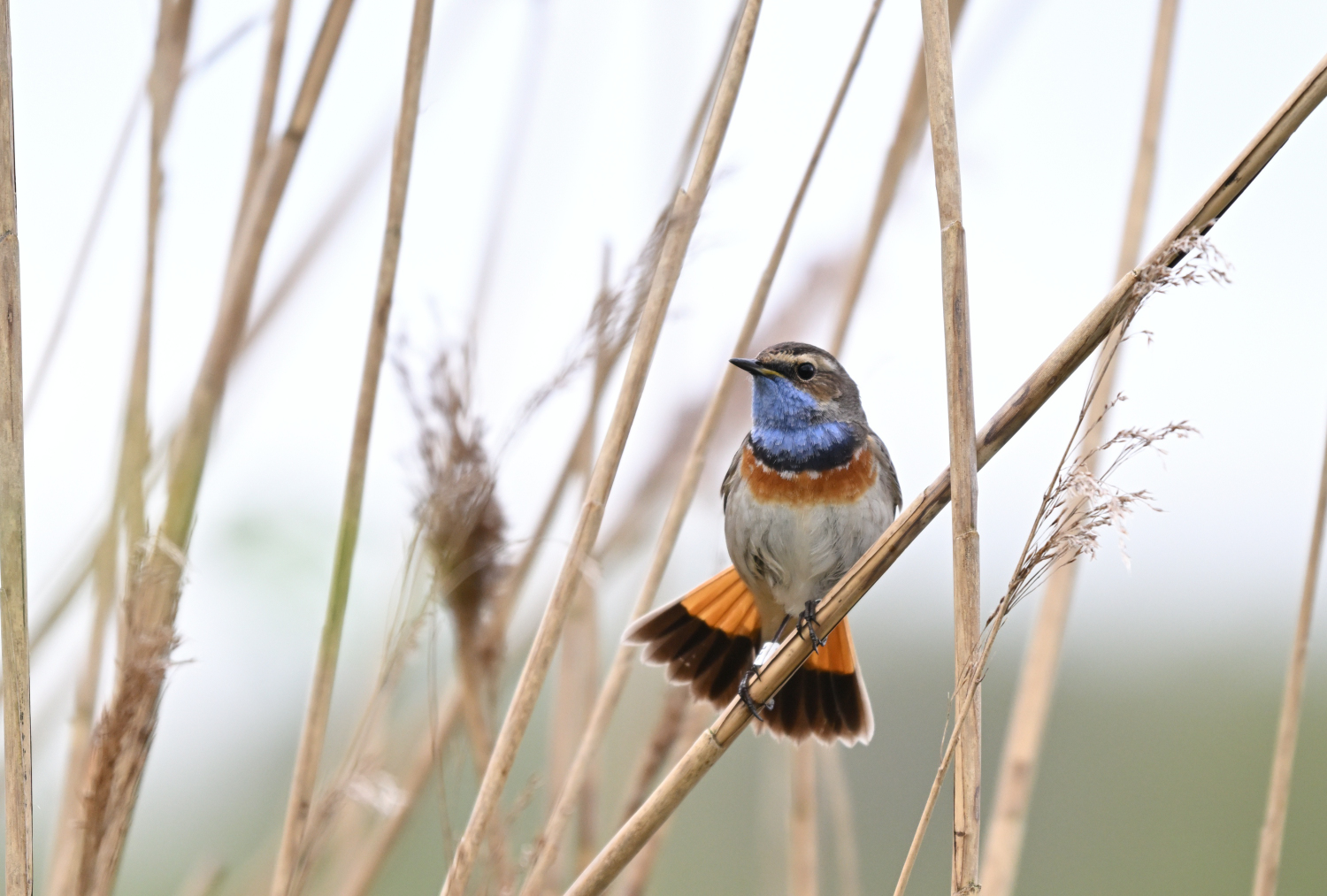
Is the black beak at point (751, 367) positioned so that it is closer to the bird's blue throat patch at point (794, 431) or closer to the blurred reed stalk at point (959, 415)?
the bird's blue throat patch at point (794, 431)

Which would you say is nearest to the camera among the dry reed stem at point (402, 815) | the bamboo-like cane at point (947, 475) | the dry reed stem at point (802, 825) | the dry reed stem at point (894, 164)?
the bamboo-like cane at point (947, 475)

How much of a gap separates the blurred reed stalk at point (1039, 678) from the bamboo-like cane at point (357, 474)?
163 centimetres

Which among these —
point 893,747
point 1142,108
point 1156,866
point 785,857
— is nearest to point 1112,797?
point 1156,866

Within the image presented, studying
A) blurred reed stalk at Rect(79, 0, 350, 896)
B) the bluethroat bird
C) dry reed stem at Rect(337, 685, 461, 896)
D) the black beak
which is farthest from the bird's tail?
blurred reed stalk at Rect(79, 0, 350, 896)

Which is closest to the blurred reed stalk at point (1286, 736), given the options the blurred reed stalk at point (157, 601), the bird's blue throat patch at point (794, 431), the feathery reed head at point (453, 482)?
the bird's blue throat patch at point (794, 431)

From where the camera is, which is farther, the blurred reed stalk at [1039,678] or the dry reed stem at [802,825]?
the dry reed stem at [802,825]

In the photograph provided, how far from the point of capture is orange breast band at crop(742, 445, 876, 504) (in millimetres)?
3096

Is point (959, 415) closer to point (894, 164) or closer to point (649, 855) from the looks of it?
point (894, 164)

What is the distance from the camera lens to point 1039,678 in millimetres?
2760

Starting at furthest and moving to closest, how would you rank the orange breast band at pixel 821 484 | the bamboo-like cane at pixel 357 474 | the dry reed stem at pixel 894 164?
the orange breast band at pixel 821 484 < the dry reed stem at pixel 894 164 < the bamboo-like cane at pixel 357 474

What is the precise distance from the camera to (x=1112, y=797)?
1037 centimetres

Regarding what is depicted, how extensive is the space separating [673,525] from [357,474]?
0.73 m

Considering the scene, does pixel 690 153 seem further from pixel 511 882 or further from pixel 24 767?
pixel 24 767

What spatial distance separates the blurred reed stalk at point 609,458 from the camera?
6.72ft
